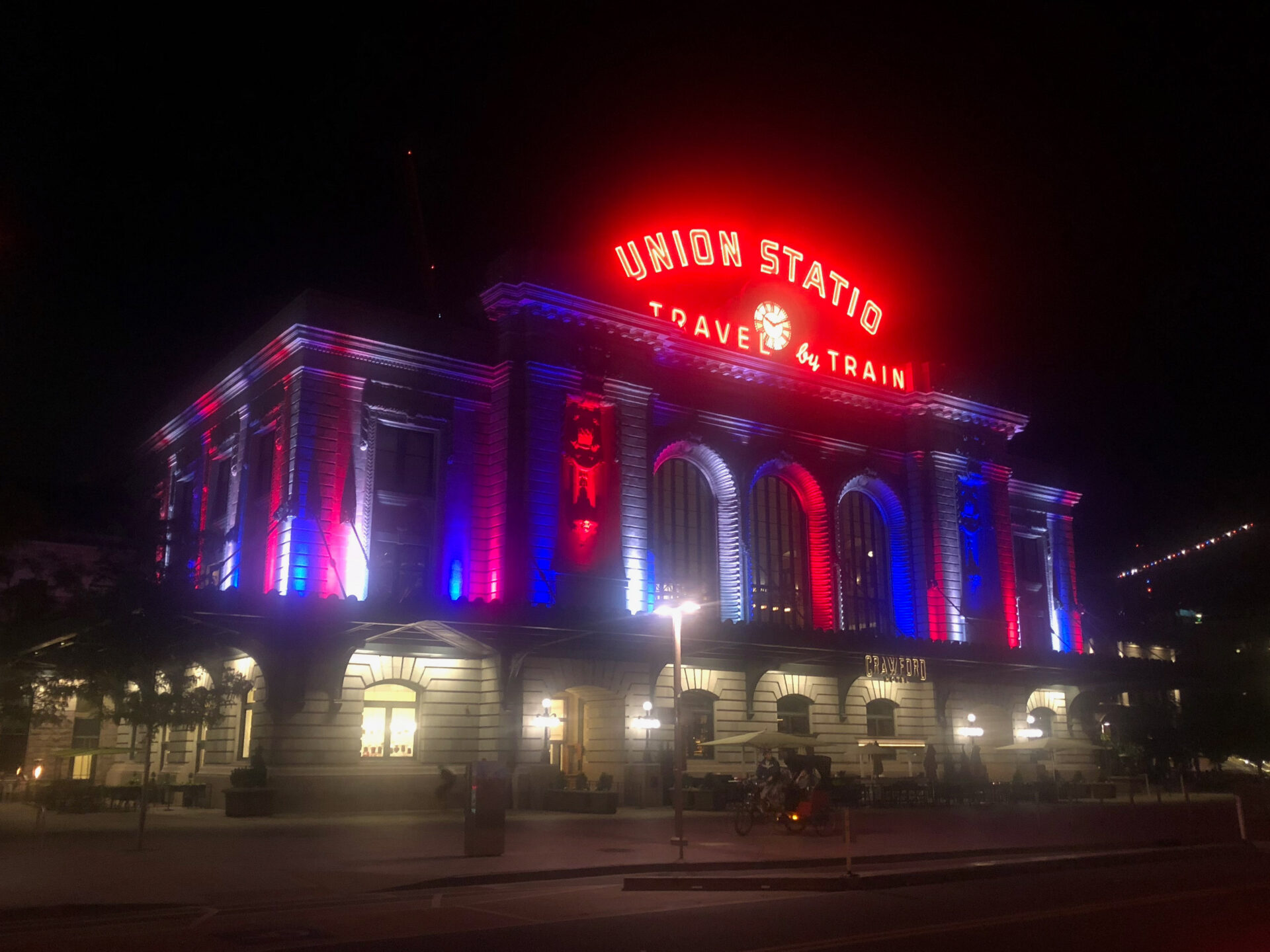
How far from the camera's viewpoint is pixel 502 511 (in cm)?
4069

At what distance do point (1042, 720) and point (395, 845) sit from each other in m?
40.3

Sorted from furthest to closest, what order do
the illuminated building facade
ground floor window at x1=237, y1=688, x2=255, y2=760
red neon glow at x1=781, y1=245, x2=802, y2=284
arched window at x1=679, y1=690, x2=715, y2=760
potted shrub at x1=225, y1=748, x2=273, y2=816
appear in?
red neon glow at x1=781, y1=245, x2=802, y2=284
arched window at x1=679, y1=690, x2=715, y2=760
ground floor window at x1=237, y1=688, x2=255, y2=760
the illuminated building facade
potted shrub at x1=225, y1=748, x2=273, y2=816

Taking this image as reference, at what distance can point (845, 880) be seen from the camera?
17562 millimetres

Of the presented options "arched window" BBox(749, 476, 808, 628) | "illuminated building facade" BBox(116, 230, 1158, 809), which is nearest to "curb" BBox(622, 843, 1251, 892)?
"illuminated building facade" BBox(116, 230, 1158, 809)

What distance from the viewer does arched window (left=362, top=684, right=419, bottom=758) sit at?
3738 centimetres

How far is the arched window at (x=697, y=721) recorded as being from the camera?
42.7 metres

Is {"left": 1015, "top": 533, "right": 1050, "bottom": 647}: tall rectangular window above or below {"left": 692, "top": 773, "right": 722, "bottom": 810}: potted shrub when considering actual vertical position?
above

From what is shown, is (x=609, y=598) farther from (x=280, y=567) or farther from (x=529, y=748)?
(x=280, y=567)

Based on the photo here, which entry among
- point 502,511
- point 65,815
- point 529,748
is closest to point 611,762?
point 529,748

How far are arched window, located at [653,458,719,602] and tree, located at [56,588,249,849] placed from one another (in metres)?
20.8

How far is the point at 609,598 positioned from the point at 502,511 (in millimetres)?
5197

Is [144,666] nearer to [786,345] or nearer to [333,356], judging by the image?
[333,356]

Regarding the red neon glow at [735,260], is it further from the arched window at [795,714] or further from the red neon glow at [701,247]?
the arched window at [795,714]

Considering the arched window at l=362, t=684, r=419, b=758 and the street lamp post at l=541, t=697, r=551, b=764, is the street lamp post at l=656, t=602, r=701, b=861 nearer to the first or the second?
the street lamp post at l=541, t=697, r=551, b=764
